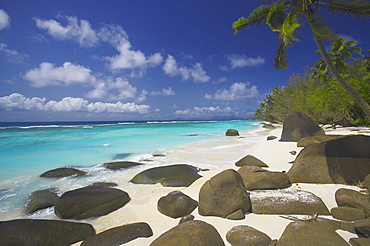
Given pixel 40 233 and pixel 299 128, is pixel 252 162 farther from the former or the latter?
pixel 299 128

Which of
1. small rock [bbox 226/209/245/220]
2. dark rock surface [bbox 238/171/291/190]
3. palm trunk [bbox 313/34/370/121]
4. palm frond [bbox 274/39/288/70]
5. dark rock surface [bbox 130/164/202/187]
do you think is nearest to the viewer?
small rock [bbox 226/209/245/220]

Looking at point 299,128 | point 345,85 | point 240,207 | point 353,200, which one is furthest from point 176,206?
point 299,128

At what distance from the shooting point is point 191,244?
2330 millimetres

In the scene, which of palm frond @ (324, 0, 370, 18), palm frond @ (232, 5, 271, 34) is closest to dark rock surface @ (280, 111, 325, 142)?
palm frond @ (324, 0, 370, 18)

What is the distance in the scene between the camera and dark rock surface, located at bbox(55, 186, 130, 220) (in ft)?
12.6

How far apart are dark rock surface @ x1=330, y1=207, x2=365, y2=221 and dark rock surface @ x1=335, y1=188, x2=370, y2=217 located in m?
0.13

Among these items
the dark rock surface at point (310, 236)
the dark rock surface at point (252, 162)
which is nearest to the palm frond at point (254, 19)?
the dark rock surface at point (252, 162)

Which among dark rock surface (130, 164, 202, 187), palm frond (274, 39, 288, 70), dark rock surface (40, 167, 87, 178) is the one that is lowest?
dark rock surface (40, 167, 87, 178)

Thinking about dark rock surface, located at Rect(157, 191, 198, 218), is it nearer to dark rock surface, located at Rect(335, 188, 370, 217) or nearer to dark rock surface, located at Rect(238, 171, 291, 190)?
dark rock surface, located at Rect(238, 171, 291, 190)

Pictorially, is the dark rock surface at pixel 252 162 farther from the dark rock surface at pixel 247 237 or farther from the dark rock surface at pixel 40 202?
the dark rock surface at pixel 40 202

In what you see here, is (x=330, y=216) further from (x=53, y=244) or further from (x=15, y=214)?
(x=15, y=214)

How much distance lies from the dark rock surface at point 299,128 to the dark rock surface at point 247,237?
39.2 feet

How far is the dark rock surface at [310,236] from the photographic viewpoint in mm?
2184

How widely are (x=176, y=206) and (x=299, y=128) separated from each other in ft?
40.9
